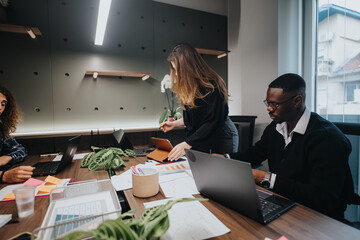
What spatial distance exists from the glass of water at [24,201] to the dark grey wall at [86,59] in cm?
226

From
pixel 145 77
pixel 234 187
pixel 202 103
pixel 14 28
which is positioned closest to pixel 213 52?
pixel 145 77

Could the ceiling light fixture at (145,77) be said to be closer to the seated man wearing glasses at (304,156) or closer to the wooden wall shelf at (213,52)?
the wooden wall shelf at (213,52)

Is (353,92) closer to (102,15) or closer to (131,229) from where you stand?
(131,229)

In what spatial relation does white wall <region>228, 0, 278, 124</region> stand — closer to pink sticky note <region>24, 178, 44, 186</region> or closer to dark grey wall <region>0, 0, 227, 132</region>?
dark grey wall <region>0, 0, 227, 132</region>

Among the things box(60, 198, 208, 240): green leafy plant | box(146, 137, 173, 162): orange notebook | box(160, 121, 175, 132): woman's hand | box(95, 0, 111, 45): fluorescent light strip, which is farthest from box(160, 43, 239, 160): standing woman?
box(60, 198, 208, 240): green leafy plant

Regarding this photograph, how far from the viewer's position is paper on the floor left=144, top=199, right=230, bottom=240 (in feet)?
1.88

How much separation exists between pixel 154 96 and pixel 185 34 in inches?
49.5

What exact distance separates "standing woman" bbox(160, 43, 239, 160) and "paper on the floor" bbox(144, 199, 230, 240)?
63 centimetres

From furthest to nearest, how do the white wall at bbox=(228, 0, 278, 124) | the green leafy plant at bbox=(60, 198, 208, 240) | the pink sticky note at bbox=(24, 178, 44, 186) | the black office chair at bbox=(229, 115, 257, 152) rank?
the white wall at bbox=(228, 0, 278, 124) → the black office chair at bbox=(229, 115, 257, 152) → the pink sticky note at bbox=(24, 178, 44, 186) → the green leafy plant at bbox=(60, 198, 208, 240)

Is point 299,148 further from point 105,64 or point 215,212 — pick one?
point 105,64

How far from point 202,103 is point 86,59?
217 centimetres

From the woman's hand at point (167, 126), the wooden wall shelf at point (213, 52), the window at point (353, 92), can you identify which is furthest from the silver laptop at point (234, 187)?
the wooden wall shelf at point (213, 52)

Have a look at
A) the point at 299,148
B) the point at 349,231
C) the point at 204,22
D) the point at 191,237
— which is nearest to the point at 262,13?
the point at 204,22

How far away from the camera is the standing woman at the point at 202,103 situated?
144 centimetres
